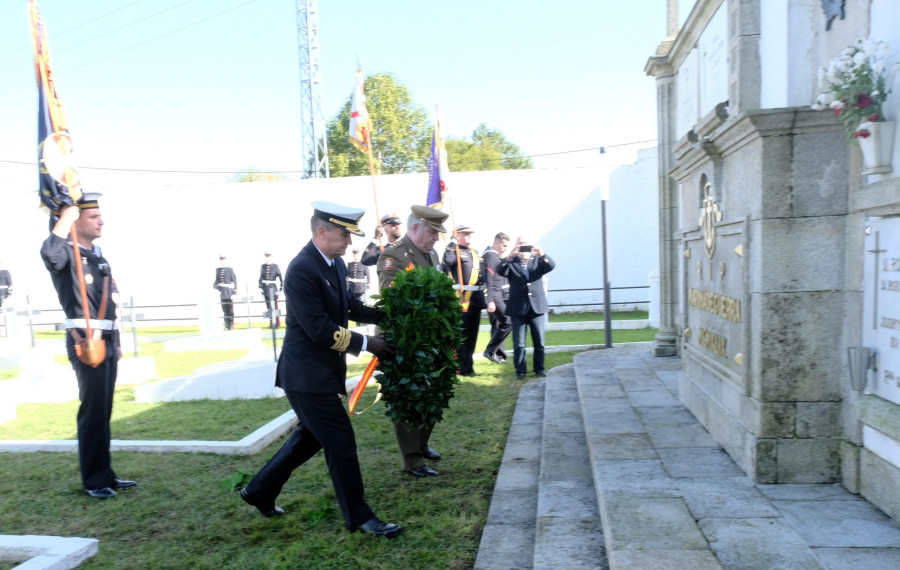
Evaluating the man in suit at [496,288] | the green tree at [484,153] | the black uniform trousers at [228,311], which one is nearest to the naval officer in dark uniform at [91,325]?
the man in suit at [496,288]

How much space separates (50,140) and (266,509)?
3289 millimetres

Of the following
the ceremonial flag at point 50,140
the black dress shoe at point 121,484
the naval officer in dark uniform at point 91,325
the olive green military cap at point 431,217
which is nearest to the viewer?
the naval officer in dark uniform at point 91,325

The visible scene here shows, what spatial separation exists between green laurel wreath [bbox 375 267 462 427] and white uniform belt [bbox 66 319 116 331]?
2.00 metres

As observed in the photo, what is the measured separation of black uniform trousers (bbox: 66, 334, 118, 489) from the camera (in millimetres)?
4484

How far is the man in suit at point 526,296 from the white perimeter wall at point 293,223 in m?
10.2

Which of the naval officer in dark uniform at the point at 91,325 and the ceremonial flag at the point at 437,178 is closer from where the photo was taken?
the naval officer in dark uniform at the point at 91,325

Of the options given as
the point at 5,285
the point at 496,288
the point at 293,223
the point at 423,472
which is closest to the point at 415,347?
the point at 423,472

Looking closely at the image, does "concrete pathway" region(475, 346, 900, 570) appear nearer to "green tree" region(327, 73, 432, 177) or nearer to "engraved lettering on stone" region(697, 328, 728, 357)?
"engraved lettering on stone" region(697, 328, 728, 357)

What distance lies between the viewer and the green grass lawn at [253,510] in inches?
139

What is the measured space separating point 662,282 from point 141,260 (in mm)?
16947

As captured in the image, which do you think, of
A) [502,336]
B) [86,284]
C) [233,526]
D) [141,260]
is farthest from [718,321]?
[141,260]

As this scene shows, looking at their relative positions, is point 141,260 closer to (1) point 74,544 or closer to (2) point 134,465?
(2) point 134,465

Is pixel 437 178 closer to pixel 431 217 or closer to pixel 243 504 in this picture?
pixel 431 217

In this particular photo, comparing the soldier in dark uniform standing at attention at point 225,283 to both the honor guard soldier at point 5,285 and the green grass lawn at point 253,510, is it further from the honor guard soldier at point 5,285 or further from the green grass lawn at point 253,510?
the green grass lawn at point 253,510
